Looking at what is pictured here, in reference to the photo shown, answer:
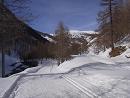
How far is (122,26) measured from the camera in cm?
5731

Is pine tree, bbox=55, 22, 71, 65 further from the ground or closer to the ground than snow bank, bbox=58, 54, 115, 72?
further from the ground

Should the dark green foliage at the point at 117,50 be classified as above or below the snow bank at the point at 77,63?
above

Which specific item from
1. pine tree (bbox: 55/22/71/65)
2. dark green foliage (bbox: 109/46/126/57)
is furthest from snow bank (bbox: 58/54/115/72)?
pine tree (bbox: 55/22/71/65)

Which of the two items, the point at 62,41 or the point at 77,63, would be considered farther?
the point at 62,41

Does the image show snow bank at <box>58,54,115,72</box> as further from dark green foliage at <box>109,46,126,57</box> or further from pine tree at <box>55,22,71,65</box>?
pine tree at <box>55,22,71,65</box>

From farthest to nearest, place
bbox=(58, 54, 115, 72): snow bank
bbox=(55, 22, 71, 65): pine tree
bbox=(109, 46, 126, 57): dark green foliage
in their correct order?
bbox=(55, 22, 71, 65): pine tree < bbox=(109, 46, 126, 57): dark green foliage < bbox=(58, 54, 115, 72): snow bank

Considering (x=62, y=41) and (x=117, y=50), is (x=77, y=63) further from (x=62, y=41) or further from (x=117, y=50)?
(x=62, y=41)

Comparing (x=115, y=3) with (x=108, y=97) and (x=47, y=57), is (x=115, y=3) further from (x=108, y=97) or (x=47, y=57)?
(x=47, y=57)

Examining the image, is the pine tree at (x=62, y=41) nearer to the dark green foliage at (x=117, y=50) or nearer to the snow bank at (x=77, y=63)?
the dark green foliage at (x=117, y=50)

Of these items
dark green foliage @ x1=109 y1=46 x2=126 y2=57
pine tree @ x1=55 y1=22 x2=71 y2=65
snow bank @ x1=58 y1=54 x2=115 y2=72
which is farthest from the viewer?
pine tree @ x1=55 y1=22 x2=71 y2=65

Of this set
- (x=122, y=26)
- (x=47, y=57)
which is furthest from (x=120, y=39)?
(x=47, y=57)

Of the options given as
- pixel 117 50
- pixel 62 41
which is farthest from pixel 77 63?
pixel 62 41

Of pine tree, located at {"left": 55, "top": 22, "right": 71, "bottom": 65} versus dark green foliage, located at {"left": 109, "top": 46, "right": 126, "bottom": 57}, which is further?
pine tree, located at {"left": 55, "top": 22, "right": 71, "bottom": 65}

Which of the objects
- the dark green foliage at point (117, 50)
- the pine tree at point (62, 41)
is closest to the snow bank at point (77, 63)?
the dark green foliage at point (117, 50)
